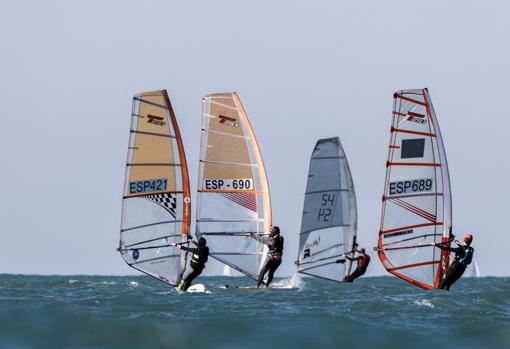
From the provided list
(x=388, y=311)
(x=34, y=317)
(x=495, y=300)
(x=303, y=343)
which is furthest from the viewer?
(x=495, y=300)

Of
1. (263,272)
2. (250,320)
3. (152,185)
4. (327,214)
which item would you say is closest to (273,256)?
(263,272)

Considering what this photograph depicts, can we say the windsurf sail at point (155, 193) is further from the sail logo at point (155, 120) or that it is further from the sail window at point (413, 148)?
the sail window at point (413, 148)

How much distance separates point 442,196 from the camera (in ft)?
85.5

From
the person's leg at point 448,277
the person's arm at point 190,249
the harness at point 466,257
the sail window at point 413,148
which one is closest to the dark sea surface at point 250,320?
the harness at point 466,257

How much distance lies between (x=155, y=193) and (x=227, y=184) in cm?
189

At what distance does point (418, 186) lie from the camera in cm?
2606

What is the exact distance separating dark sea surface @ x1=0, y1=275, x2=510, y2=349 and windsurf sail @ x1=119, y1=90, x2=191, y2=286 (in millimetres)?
3580

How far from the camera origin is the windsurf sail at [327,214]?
30641 millimetres

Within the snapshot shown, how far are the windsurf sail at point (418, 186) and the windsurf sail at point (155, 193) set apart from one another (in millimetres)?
4637

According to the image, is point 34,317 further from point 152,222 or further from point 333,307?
point 152,222

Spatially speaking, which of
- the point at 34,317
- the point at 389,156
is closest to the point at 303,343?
the point at 34,317

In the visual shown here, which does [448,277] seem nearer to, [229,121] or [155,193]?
[229,121]

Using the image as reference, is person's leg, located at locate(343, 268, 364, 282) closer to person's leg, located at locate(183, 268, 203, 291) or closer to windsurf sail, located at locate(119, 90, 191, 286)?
windsurf sail, located at locate(119, 90, 191, 286)

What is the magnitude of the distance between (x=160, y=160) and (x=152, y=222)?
57.1 inches
